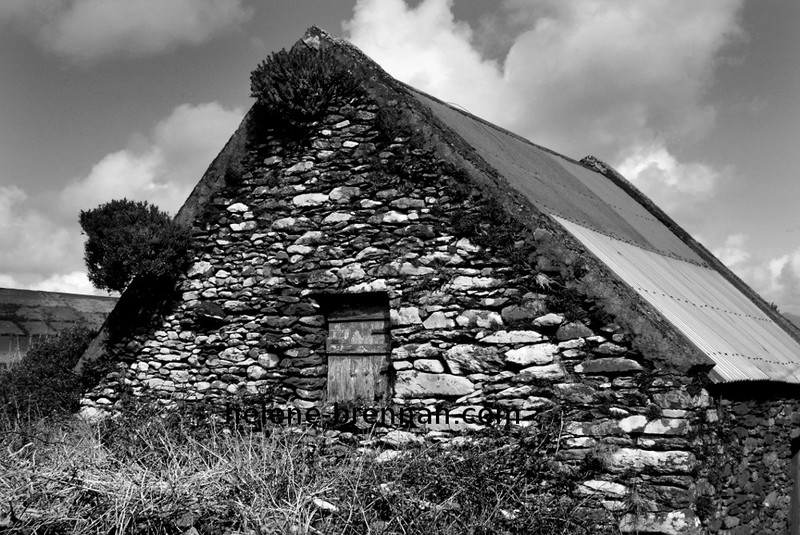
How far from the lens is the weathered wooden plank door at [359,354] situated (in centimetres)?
802

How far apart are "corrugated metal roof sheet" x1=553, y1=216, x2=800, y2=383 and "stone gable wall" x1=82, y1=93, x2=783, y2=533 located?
2.75 ft

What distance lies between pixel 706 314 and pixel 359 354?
405cm

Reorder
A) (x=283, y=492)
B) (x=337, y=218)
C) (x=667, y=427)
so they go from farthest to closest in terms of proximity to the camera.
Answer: (x=337, y=218) < (x=667, y=427) < (x=283, y=492)

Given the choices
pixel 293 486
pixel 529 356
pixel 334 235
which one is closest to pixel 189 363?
pixel 334 235

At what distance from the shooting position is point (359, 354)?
26.6 ft

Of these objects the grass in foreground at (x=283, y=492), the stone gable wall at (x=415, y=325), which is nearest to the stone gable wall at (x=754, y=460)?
the stone gable wall at (x=415, y=325)

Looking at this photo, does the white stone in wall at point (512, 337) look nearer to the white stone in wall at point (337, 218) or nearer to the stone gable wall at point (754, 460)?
the stone gable wall at point (754, 460)

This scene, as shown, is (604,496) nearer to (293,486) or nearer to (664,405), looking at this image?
(664,405)

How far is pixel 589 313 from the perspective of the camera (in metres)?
6.73

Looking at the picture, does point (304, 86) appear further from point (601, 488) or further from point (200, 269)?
point (601, 488)

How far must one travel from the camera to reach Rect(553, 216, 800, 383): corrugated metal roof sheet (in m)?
7.18

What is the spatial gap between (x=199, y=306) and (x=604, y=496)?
5.01m

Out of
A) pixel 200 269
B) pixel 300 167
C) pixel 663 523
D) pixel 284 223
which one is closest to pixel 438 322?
pixel 284 223

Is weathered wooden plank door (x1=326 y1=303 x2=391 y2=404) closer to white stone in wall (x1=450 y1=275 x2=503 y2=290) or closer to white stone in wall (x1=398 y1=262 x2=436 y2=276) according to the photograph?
white stone in wall (x1=398 y1=262 x2=436 y2=276)
